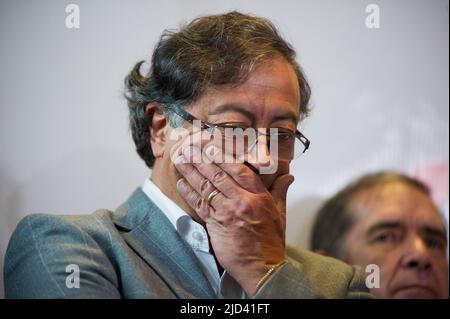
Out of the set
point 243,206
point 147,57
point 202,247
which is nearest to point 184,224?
point 202,247

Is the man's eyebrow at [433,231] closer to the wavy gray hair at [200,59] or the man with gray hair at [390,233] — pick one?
the man with gray hair at [390,233]

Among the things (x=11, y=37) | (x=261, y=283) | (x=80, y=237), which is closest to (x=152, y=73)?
(x=11, y=37)

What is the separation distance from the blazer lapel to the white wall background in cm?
27

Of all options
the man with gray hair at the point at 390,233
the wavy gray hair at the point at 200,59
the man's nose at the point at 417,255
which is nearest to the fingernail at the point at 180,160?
the wavy gray hair at the point at 200,59

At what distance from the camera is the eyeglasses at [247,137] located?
1.47 m

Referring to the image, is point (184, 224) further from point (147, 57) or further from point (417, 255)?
point (417, 255)

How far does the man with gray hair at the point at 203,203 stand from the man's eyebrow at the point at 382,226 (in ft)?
1.62

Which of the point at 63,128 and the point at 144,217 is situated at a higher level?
the point at 63,128

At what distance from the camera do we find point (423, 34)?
7.10 feet

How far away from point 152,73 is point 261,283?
63 centimetres

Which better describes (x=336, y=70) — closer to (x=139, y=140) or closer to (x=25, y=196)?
(x=139, y=140)
